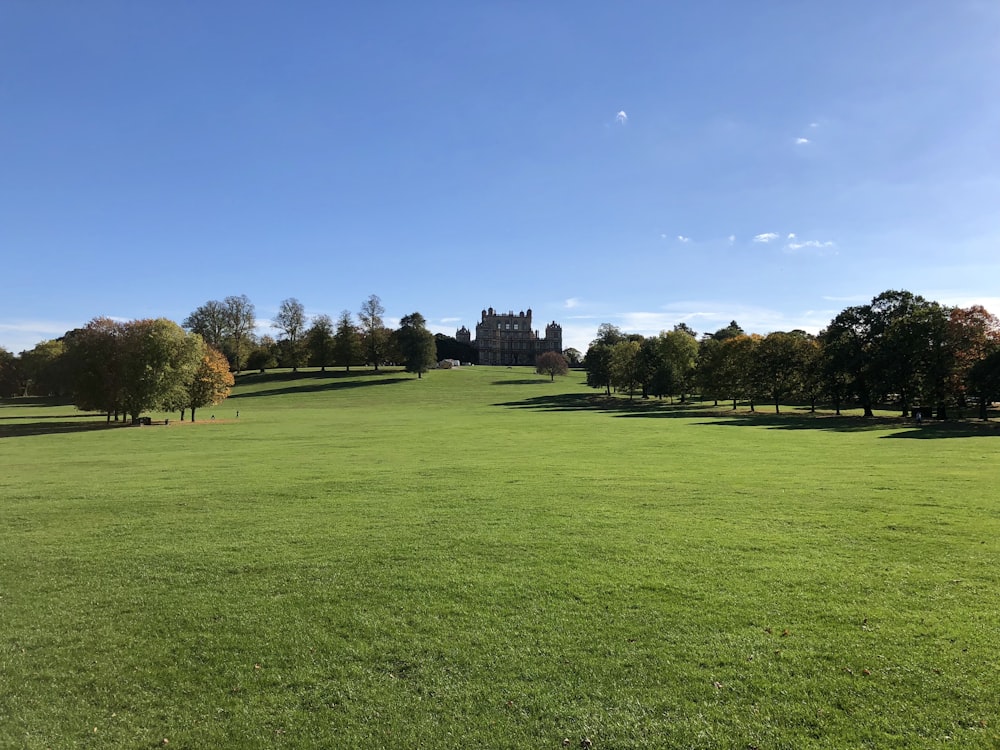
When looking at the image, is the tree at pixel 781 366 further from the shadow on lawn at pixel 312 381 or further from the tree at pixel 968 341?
the shadow on lawn at pixel 312 381

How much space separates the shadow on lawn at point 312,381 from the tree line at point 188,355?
604 cm

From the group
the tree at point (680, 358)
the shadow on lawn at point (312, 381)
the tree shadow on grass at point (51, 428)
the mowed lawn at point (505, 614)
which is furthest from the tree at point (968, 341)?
the shadow on lawn at point (312, 381)

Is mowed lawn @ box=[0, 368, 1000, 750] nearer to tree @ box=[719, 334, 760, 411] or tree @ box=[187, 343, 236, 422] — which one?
tree @ box=[187, 343, 236, 422]

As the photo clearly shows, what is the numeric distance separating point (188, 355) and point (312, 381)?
5950cm

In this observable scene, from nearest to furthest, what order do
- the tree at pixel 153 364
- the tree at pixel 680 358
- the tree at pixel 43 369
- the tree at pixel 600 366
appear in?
the tree at pixel 153 364, the tree at pixel 680 358, the tree at pixel 43 369, the tree at pixel 600 366

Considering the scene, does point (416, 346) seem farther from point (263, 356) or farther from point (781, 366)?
point (781, 366)

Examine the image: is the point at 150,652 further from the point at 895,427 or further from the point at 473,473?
the point at 895,427

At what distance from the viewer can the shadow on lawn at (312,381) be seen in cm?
10144

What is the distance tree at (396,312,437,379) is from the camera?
396 ft

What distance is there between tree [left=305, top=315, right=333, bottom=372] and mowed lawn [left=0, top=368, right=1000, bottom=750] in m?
119

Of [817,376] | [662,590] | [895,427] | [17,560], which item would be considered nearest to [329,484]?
[17,560]

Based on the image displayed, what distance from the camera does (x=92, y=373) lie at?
5303cm

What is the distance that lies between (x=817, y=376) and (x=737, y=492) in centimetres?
5249

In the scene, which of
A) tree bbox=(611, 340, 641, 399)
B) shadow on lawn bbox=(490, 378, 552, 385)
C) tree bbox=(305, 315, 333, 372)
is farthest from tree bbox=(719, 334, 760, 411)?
tree bbox=(305, 315, 333, 372)
